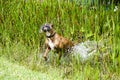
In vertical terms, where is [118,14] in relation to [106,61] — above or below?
above

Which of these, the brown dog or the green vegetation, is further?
the brown dog

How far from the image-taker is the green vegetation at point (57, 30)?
6.48 metres

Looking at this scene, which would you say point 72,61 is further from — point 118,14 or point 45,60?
point 118,14

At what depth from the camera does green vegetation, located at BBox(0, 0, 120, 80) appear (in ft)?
21.3

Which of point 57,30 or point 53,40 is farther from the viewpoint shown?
point 57,30

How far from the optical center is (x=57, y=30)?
25.0 feet

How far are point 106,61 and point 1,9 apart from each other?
7.95 feet

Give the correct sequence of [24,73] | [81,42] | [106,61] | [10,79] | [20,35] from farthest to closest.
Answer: [20,35] → [81,42] → [106,61] → [24,73] → [10,79]

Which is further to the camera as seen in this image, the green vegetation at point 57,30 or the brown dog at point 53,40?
the brown dog at point 53,40

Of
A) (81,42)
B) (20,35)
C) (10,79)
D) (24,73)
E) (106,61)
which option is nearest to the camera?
(10,79)

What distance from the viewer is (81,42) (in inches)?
289

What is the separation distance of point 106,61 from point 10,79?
158 centimetres

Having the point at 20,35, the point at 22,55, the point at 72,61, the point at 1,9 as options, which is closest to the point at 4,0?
the point at 1,9

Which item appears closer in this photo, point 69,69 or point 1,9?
point 69,69
